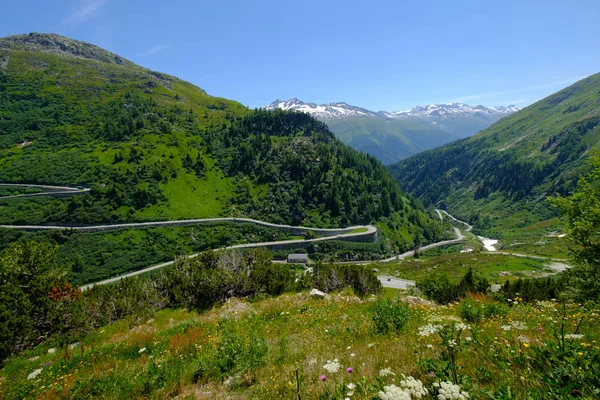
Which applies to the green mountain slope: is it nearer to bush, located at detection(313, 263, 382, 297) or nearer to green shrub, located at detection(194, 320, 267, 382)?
bush, located at detection(313, 263, 382, 297)

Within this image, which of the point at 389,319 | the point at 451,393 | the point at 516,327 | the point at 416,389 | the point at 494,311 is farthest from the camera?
the point at 494,311

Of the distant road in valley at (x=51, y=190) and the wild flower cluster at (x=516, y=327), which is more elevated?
the distant road in valley at (x=51, y=190)

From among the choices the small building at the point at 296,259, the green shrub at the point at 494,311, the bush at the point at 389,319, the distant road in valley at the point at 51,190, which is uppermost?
the distant road in valley at the point at 51,190

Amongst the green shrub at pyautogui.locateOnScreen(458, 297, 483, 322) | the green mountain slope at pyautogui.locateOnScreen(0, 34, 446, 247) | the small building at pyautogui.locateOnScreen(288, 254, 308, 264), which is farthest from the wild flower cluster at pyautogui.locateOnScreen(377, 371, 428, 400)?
the green mountain slope at pyautogui.locateOnScreen(0, 34, 446, 247)

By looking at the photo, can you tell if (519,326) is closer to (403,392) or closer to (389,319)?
(389,319)

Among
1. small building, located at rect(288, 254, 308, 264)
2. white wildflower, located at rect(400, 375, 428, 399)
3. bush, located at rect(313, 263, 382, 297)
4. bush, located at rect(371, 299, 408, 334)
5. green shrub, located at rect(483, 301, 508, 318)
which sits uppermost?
white wildflower, located at rect(400, 375, 428, 399)

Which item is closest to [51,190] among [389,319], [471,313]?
[389,319]

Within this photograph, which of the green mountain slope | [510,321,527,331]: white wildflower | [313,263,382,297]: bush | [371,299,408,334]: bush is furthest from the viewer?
the green mountain slope

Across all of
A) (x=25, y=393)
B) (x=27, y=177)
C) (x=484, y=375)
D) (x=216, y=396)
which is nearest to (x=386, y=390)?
(x=484, y=375)

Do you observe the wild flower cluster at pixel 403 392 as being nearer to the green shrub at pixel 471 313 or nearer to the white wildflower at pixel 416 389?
the white wildflower at pixel 416 389

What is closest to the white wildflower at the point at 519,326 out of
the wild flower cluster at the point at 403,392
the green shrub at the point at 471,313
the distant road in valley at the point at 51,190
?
the green shrub at the point at 471,313

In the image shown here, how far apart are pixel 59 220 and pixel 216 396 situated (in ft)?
491

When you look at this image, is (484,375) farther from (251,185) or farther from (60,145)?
(60,145)

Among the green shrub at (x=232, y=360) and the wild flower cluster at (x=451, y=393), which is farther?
the green shrub at (x=232, y=360)
